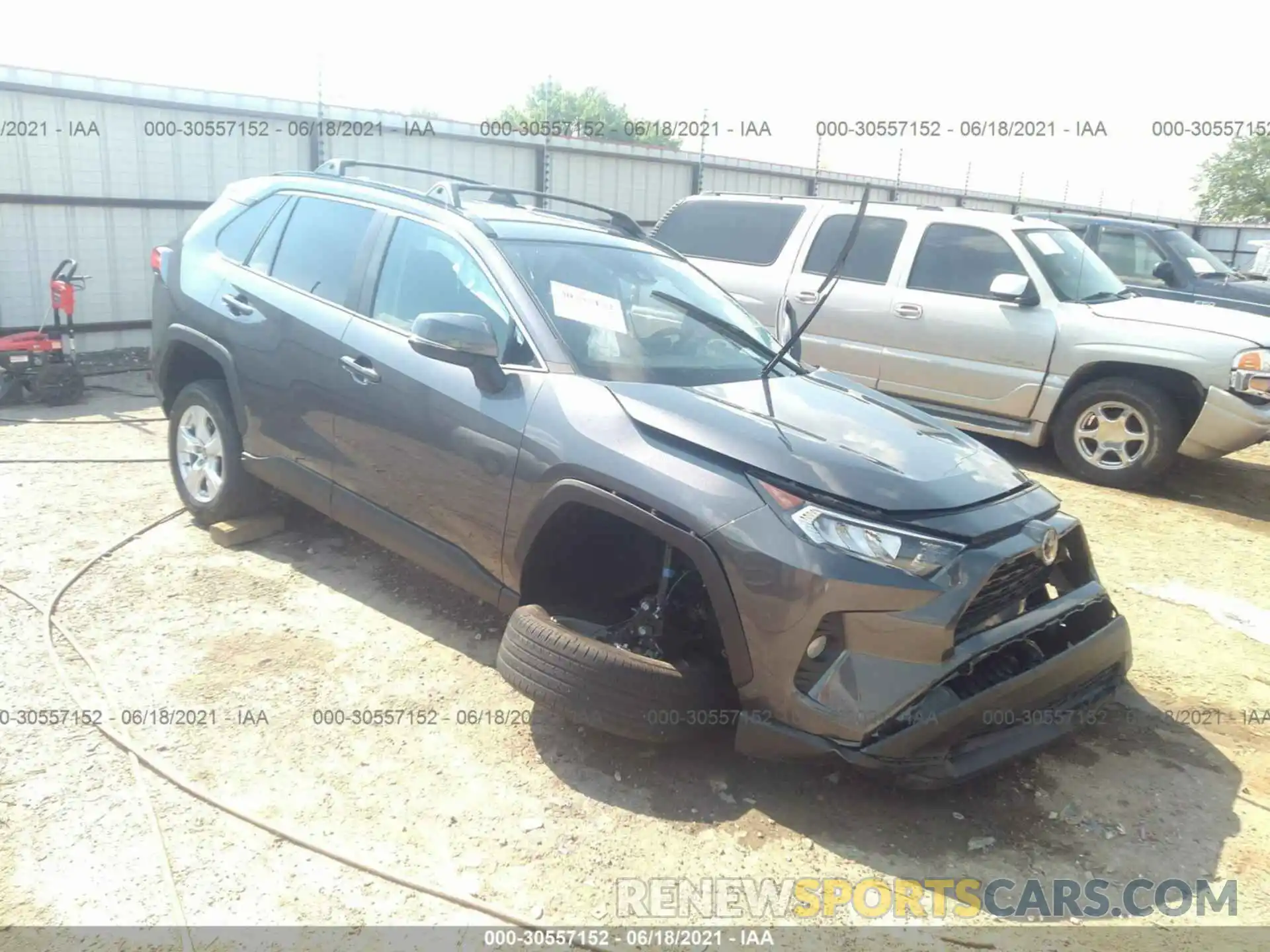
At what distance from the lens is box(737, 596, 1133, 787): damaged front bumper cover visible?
2.81 meters

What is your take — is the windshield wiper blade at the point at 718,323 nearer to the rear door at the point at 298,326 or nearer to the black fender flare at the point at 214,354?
the rear door at the point at 298,326

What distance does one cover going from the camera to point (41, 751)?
3133mm

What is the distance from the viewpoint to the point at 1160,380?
22.4 feet

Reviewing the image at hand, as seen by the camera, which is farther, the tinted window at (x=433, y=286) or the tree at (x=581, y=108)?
the tree at (x=581, y=108)

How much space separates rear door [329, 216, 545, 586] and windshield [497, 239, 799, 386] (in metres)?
0.19

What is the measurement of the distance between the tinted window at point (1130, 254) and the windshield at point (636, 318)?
7.71m

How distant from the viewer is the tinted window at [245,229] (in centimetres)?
480

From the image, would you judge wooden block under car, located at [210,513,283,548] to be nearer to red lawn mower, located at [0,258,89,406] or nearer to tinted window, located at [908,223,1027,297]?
red lawn mower, located at [0,258,89,406]

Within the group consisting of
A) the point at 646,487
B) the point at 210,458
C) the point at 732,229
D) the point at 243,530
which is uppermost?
the point at 732,229

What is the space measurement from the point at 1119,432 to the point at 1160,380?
466 mm

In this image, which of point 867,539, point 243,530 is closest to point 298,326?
point 243,530

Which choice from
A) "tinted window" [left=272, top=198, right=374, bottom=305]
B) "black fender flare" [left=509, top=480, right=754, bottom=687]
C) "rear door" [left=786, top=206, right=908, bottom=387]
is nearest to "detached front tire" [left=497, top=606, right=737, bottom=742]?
"black fender flare" [left=509, top=480, right=754, bottom=687]

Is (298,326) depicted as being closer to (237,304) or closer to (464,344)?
(237,304)

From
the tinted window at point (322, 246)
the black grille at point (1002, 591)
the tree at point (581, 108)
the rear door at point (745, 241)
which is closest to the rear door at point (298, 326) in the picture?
the tinted window at point (322, 246)
